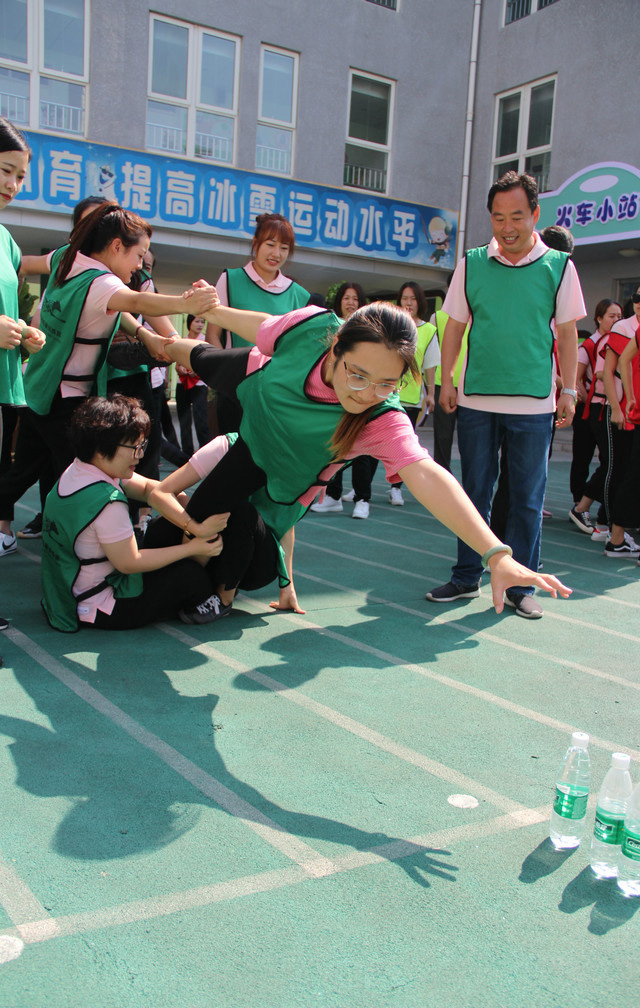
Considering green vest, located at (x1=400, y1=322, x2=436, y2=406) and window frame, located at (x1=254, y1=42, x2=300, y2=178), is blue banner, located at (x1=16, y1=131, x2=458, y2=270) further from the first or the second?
green vest, located at (x1=400, y1=322, x2=436, y2=406)

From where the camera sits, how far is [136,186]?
45.9ft

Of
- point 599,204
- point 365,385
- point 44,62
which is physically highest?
point 44,62

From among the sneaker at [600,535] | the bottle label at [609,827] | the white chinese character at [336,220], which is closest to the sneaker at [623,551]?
the sneaker at [600,535]

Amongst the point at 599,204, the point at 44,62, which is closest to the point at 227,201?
the point at 44,62

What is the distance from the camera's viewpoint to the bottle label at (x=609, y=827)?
87.1 inches

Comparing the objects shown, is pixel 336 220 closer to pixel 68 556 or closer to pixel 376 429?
pixel 68 556

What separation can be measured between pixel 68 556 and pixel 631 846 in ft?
8.17

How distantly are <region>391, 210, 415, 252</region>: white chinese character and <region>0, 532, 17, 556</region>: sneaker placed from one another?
13.3m

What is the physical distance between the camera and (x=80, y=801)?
2.40 metres

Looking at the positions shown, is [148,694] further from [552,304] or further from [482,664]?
[552,304]

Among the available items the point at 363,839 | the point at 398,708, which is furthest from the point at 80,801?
the point at 398,708

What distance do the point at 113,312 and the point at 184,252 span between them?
1245 cm

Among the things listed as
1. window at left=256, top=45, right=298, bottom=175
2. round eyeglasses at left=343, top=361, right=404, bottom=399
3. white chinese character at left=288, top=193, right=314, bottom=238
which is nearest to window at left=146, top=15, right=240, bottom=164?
window at left=256, top=45, right=298, bottom=175

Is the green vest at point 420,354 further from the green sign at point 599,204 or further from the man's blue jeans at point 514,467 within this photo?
the green sign at point 599,204
